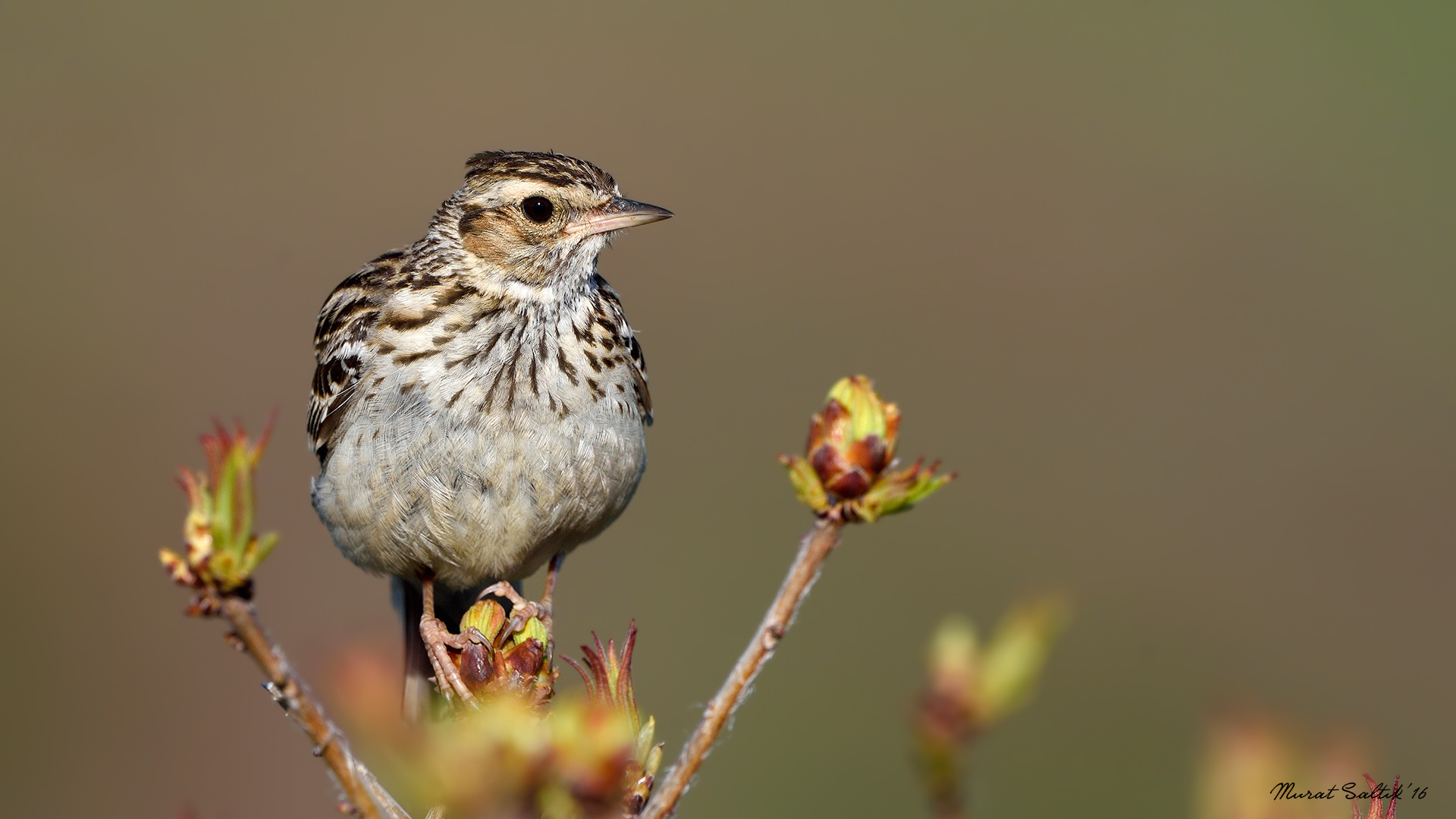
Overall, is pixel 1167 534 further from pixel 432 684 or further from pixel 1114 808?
pixel 432 684

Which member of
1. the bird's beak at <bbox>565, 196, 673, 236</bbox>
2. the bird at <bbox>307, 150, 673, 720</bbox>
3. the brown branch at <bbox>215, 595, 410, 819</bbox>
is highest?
the bird's beak at <bbox>565, 196, 673, 236</bbox>

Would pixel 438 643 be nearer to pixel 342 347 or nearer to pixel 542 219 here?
pixel 342 347

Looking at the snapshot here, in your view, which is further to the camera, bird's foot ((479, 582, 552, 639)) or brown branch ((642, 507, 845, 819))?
bird's foot ((479, 582, 552, 639))

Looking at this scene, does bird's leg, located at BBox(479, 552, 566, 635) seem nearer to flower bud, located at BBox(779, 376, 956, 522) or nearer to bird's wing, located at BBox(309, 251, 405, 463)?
flower bud, located at BBox(779, 376, 956, 522)

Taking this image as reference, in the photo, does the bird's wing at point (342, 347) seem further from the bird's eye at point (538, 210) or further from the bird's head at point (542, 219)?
the bird's eye at point (538, 210)

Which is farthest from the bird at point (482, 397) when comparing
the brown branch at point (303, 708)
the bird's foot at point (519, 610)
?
the brown branch at point (303, 708)

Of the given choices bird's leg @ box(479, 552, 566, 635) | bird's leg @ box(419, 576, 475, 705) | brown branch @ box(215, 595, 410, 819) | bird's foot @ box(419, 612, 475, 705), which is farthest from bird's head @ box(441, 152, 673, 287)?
brown branch @ box(215, 595, 410, 819)

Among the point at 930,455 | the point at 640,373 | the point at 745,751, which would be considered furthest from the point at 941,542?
the point at 640,373
